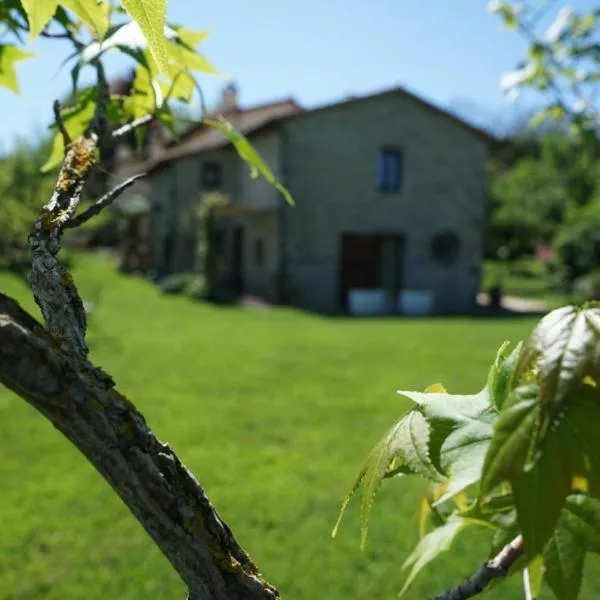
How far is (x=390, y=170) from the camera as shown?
20.8m

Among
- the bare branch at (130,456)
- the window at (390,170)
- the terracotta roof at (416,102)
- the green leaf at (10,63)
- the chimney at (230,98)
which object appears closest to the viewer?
the bare branch at (130,456)

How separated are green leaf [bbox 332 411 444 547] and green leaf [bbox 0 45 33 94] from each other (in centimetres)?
103

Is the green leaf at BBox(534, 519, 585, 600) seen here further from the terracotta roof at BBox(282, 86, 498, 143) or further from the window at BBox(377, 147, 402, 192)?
the window at BBox(377, 147, 402, 192)

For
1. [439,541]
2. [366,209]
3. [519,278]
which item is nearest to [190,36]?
[439,541]

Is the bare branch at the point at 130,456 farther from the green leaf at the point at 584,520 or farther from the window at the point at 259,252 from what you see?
Result: the window at the point at 259,252

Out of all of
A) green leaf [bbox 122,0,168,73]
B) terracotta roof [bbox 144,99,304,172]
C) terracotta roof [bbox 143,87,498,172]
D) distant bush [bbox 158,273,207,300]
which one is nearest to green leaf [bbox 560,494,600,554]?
green leaf [bbox 122,0,168,73]

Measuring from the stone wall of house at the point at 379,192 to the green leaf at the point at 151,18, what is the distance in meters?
19.2

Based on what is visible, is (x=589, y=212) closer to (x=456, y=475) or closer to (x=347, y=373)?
A: (x=347, y=373)

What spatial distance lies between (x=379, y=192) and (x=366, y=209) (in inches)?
24.0

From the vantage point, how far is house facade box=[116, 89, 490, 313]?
19.9m

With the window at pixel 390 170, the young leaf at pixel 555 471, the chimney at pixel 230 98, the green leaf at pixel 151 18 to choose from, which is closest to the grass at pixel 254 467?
the young leaf at pixel 555 471

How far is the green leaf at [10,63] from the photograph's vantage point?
1371mm

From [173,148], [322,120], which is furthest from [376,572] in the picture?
[173,148]

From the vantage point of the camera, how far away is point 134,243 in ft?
94.0
